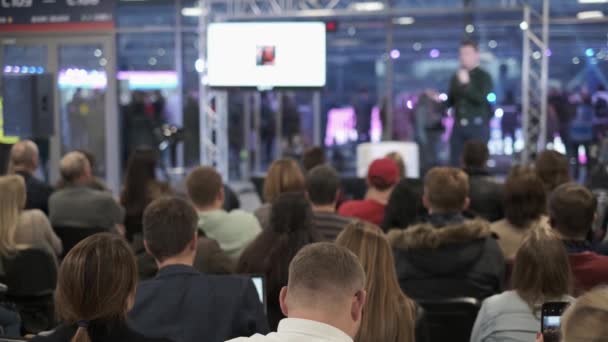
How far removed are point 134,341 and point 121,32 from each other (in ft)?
42.5

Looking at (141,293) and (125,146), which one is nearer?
(141,293)

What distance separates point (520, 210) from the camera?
4.76 meters

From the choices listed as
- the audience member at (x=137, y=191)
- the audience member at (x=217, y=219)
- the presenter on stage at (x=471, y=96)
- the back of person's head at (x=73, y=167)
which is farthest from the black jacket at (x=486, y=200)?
the presenter on stage at (x=471, y=96)

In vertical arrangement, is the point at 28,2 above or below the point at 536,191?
above

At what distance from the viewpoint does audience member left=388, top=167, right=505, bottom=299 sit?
396 cm

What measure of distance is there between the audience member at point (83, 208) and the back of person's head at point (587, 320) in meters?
4.56

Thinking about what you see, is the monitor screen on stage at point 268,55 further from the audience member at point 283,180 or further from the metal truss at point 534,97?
the audience member at point 283,180

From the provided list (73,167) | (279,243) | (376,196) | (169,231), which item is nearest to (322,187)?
(376,196)

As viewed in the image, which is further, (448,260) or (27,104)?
(27,104)

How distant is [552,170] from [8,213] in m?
3.50

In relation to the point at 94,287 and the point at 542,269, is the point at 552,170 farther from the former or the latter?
the point at 94,287

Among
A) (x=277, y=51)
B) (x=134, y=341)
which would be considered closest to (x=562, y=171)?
(x=134, y=341)

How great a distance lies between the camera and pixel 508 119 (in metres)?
13.3

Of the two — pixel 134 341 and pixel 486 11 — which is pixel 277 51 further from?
pixel 134 341
